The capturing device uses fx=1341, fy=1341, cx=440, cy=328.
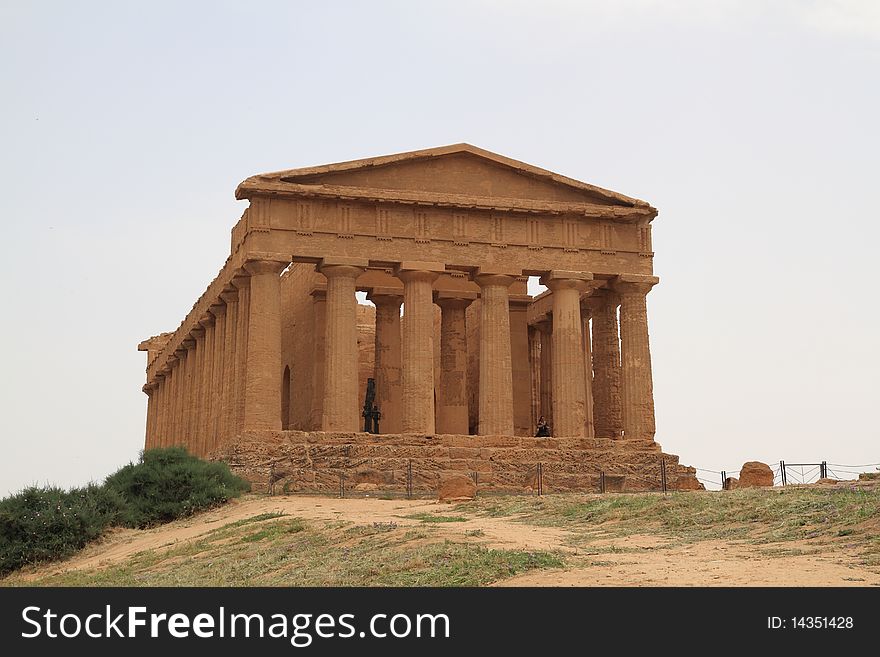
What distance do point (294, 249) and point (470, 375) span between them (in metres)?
12.0

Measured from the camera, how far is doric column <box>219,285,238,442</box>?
41.6 meters

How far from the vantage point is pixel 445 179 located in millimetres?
42031

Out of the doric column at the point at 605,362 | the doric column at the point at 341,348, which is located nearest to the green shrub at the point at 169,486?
the doric column at the point at 341,348

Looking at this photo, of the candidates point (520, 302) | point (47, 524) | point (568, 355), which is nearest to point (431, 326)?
point (568, 355)

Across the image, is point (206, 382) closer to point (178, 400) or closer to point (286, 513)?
point (178, 400)

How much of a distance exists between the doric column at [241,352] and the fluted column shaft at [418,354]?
4.80 m

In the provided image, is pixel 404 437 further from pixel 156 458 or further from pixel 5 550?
pixel 5 550

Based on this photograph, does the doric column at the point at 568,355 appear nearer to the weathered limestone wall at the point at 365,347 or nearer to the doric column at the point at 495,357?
the doric column at the point at 495,357

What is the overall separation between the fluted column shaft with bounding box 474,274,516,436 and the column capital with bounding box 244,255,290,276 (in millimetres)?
6290

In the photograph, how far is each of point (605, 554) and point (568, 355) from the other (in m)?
20.8

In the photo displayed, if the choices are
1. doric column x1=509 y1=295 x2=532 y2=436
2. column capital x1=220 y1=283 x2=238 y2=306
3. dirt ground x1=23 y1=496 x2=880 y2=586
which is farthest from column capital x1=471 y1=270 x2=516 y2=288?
dirt ground x1=23 y1=496 x2=880 y2=586

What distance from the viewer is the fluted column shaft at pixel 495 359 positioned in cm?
4103

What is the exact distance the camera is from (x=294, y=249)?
4016 centimetres
